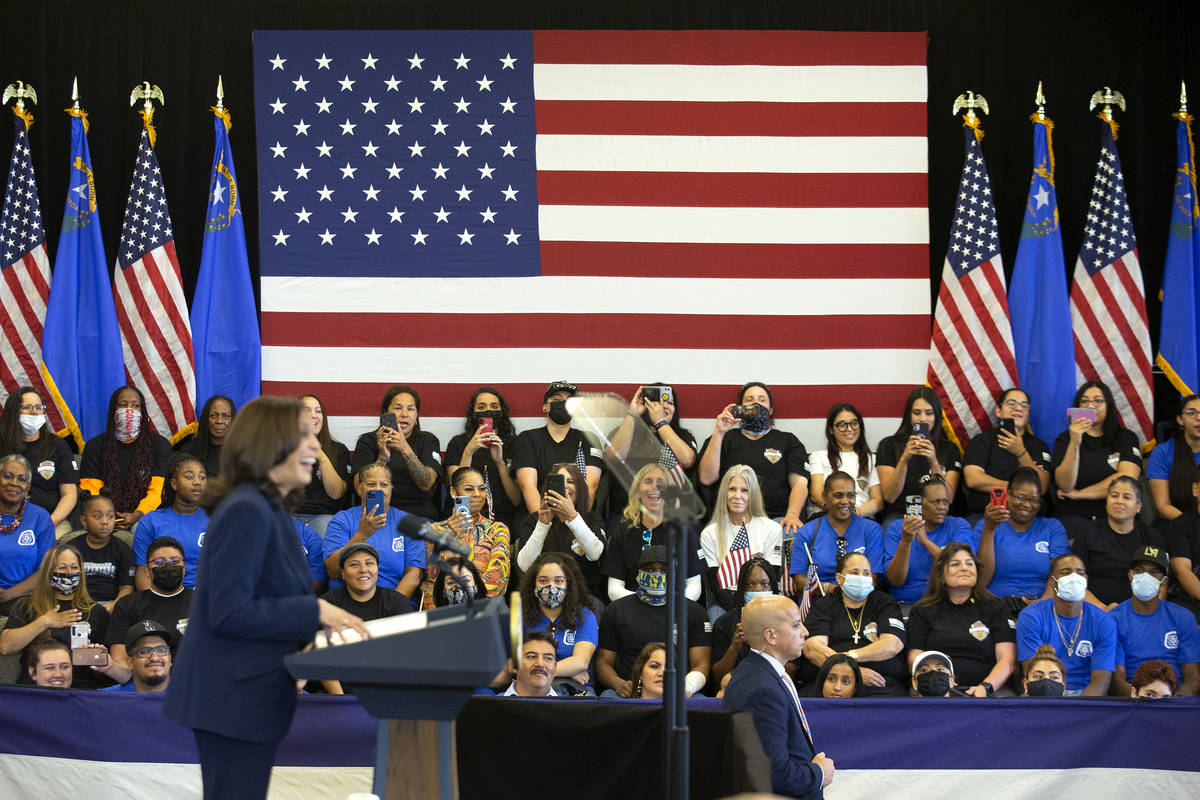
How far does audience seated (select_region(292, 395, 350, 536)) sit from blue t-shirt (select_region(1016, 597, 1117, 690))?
168 inches

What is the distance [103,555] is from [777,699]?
4.87 m

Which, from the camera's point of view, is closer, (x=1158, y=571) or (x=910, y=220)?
(x=1158, y=571)

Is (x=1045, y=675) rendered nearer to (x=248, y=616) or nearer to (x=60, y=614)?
(x=248, y=616)

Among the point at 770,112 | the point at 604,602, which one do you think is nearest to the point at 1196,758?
the point at 604,602

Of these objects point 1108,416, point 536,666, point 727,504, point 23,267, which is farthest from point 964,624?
point 23,267

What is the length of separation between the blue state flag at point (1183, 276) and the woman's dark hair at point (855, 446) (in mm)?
2304

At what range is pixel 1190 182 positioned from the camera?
30.9ft

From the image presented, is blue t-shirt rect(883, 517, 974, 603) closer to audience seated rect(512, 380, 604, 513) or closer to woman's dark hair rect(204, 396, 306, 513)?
audience seated rect(512, 380, 604, 513)

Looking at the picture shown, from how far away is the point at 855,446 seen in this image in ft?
29.0

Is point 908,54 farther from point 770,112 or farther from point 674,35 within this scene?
point 674,35

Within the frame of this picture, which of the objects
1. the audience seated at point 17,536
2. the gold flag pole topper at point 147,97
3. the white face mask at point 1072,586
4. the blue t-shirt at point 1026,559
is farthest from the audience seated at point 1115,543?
the gold flag pole topper at point 147,97

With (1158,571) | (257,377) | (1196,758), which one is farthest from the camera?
(257,377)

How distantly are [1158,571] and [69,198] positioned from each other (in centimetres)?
754

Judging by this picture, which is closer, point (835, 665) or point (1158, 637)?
point (835, 665)
